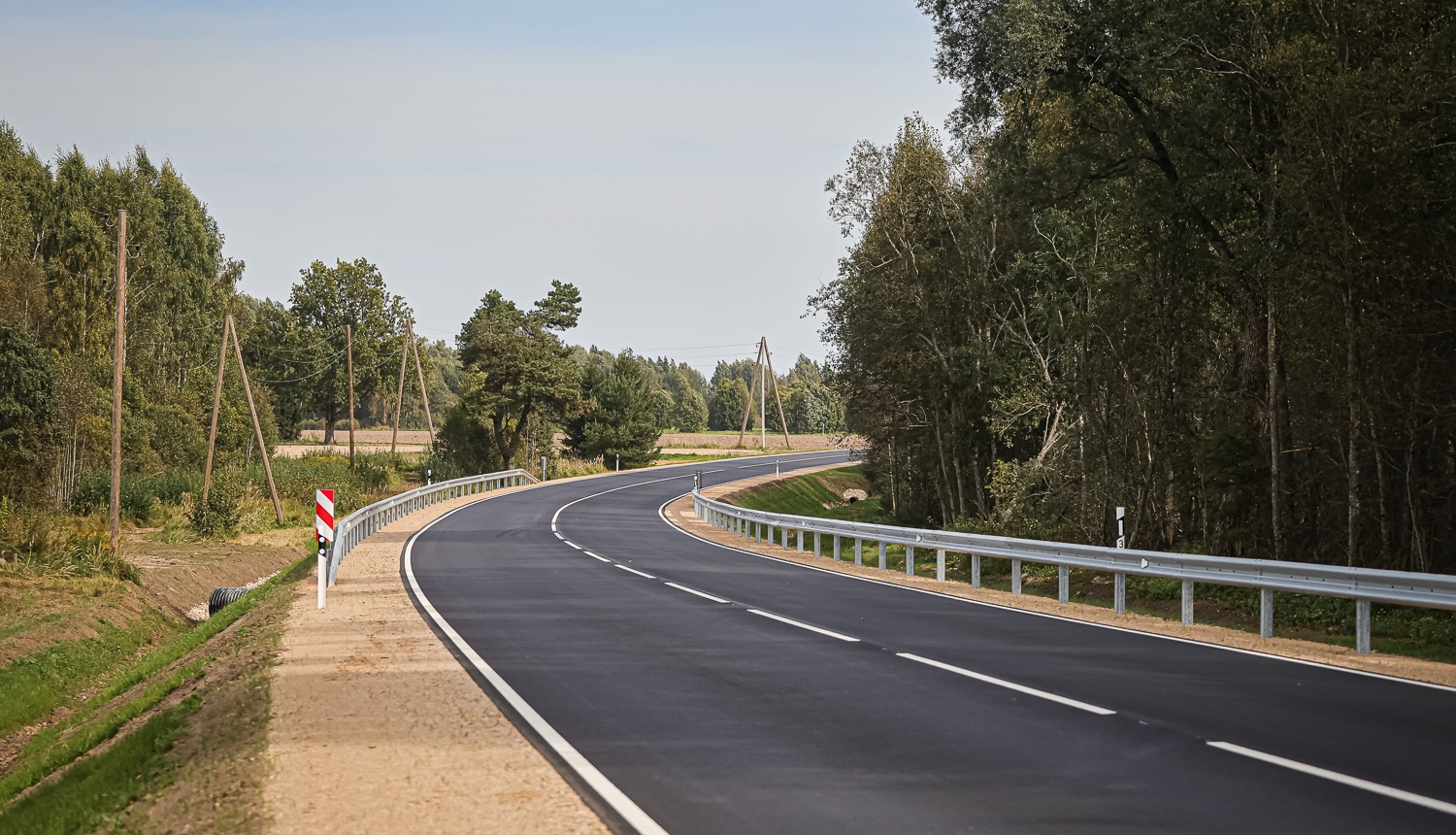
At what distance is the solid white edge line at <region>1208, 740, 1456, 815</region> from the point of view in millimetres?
6371

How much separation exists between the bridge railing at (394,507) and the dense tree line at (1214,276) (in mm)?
15308

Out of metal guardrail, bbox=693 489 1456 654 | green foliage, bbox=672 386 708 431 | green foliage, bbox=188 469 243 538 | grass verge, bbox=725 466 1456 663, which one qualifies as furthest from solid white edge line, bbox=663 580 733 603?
green foliage, bbox=672 386 708 431

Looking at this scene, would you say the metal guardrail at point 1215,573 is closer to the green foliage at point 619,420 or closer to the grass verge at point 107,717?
the grass verge at point 107,717

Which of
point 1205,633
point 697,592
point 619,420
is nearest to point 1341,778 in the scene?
point 1205,633

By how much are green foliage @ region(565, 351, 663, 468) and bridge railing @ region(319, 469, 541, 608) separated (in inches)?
470

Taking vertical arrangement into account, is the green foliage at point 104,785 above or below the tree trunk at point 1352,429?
below

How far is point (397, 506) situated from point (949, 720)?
3578cm

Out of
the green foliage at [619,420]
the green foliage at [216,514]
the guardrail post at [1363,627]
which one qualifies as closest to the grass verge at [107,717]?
the guardrail post at [1363,627]

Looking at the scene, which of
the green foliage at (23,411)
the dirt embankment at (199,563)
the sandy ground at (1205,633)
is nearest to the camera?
the sandy ground at (1205,633)

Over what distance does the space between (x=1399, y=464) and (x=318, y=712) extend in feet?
53.9

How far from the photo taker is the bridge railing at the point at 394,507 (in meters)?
23.3

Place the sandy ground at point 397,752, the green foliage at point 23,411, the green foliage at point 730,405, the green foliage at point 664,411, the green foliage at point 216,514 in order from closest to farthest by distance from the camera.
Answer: the sandy ground at point 397,752, the green foliage at point 23,411, the green foliage at point 216,514, the green foliage at point 664,411, the green foliage at point 730,405

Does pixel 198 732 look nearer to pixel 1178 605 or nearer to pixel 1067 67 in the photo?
pixel 1178 605

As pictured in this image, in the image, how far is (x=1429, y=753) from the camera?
25.0ft
